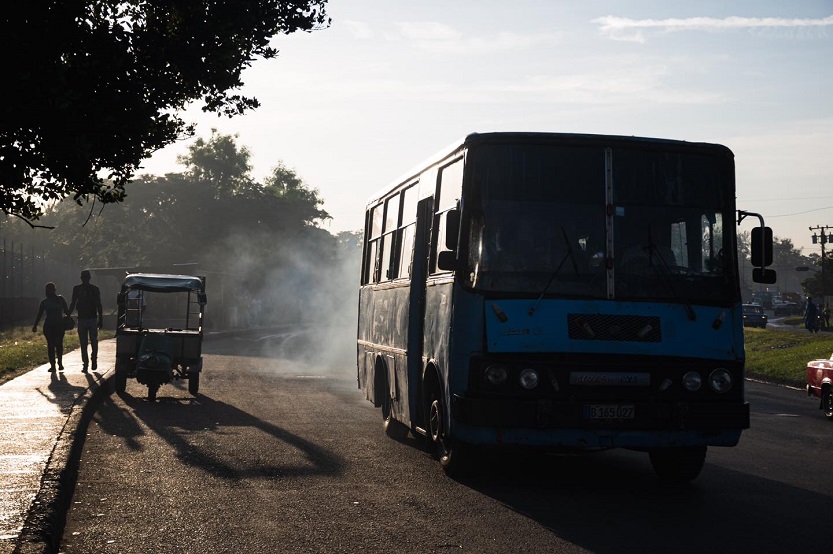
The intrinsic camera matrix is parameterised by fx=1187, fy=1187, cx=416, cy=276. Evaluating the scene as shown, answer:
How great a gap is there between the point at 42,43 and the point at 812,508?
6.65m

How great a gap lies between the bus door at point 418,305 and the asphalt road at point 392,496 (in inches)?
25.4

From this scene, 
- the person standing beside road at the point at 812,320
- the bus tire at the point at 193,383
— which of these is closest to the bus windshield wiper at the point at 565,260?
the bus tire at the point at 193,383

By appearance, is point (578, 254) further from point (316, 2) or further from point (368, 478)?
point (316, 2)

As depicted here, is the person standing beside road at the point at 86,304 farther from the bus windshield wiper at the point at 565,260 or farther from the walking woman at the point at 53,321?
the bus windshield wiper at the point at 565,260

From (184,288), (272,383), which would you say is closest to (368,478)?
(184,288)

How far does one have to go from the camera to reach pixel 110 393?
19.7 m

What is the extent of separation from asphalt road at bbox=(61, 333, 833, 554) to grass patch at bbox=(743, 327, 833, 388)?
1478 centimetres

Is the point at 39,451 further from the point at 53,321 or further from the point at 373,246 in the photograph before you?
the point at 53,321

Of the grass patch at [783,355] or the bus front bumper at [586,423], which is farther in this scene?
the grass patch at [783,355]

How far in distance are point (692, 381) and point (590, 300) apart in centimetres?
105

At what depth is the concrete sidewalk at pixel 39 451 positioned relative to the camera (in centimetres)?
750

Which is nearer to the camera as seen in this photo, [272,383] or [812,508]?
[812,508]

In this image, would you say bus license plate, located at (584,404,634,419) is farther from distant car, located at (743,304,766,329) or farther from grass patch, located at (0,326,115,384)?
distant car, located at (743,304,766,329)

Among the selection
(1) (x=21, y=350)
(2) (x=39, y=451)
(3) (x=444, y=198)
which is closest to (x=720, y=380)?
(3) (x=444, y=198)
